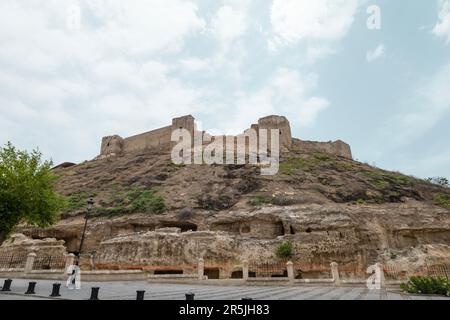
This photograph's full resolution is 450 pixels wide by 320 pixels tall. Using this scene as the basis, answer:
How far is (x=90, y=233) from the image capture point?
26531 millimetres

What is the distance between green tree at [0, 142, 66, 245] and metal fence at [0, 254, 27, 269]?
10.3 metres

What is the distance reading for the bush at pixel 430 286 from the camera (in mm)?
11566

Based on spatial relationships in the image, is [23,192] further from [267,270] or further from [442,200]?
[442,200]

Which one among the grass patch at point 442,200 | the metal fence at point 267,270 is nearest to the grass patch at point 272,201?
the metal fence at point 267,270

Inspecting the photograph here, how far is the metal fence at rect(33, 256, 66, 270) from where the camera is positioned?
19594mm

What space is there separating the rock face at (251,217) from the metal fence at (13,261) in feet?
3.50

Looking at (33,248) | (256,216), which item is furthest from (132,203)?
(256,216)

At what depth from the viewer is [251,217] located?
25.3 metres

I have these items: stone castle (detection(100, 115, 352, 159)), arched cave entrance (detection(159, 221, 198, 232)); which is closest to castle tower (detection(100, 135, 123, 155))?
stone castle (detection(100, 115, 352, 159))

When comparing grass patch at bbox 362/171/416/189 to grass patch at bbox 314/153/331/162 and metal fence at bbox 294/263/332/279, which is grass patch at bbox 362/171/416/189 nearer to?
grass patch at bbox 314/153/331/162

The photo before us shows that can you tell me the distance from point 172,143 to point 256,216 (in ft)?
91.2

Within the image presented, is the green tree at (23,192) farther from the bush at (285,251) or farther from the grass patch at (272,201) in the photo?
the grass patch at (272,201)

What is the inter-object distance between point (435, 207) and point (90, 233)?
1368 inches
